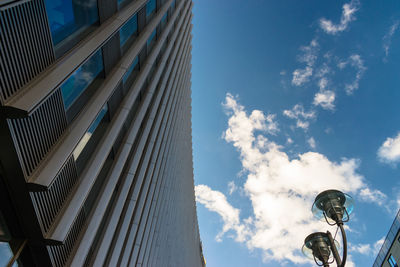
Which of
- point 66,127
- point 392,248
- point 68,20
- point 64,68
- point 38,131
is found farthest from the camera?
point 392,248

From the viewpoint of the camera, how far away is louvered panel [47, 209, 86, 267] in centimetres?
809

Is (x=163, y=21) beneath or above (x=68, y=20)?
above

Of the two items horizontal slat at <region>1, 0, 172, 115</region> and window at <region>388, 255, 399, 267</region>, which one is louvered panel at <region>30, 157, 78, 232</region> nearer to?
horizontal slat at <region>1, 0, 172, 115</region>

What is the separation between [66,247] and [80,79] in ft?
17.7

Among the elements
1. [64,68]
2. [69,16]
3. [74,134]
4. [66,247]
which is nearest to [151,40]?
[69,16]

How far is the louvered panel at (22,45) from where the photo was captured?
5.74m

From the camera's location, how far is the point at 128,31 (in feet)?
42.1

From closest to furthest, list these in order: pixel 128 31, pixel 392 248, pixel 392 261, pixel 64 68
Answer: pixel 64 68 < pixel 128 31 < pixel 392 261 < pixel 392 248

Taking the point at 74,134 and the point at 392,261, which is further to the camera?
the point at 392,261

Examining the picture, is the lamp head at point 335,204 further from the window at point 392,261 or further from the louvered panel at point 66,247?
the window at point 392,261

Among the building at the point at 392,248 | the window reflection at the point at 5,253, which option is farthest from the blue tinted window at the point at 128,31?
the building at the point at 392,248

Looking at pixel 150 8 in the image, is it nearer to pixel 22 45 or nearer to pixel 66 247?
pixel 22 45

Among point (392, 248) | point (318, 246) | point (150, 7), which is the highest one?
point (150, 7)

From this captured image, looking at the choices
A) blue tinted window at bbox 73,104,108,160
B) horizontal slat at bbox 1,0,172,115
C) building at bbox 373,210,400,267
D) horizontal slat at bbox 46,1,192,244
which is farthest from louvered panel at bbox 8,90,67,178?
building at bbox 373,210,400,267
